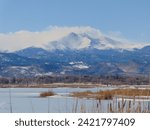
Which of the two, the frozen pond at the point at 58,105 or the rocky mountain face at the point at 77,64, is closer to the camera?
the frozen pond at the point at 58,105

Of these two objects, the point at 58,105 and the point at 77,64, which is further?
the point at 77,64

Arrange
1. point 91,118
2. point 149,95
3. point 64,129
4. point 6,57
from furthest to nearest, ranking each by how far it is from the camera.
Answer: point 6,57, point 149,95, point 91,118, point 64,129

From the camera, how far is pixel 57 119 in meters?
3.91

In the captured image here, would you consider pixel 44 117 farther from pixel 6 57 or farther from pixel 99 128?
pixel 6 57

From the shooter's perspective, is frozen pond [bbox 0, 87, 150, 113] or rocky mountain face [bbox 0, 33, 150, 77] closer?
frozen pond [bbox 0, 87, 150, 113]

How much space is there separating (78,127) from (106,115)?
0.51 m

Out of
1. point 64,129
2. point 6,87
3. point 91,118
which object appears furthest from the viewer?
point 6,87

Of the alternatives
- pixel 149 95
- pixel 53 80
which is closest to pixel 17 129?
pixel 149 95

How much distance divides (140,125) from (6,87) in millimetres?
22601

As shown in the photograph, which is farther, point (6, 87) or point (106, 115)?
point (6, 87)

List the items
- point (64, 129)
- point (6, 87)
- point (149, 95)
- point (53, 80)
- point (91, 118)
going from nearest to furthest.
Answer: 1. point (64, 129)
2. point (91, 118)
3. point (149, 95)
4. point (6, 87)
5. point (53, 80)

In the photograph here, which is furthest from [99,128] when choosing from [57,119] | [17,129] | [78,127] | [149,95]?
[149,95]

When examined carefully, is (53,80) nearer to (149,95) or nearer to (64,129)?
(149,95)

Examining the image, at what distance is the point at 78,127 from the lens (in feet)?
12.2
